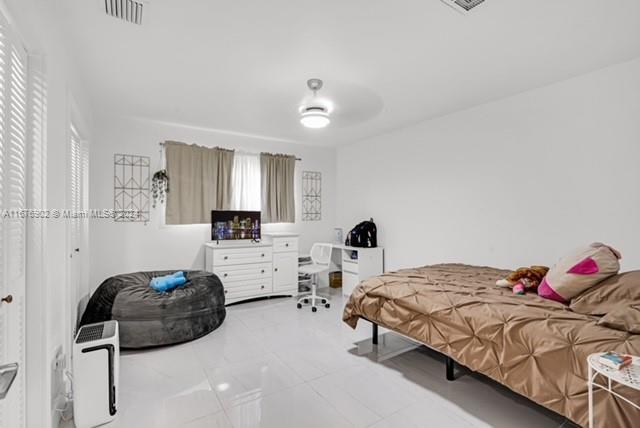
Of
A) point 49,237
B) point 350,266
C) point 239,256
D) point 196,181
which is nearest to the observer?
point 49,237

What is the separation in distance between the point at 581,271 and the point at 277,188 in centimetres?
413

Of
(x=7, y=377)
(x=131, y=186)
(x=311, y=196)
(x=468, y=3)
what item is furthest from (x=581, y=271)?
(x=131, y=186)

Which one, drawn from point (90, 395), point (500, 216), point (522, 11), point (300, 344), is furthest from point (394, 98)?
point (90, 395)

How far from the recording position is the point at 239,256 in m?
4.50

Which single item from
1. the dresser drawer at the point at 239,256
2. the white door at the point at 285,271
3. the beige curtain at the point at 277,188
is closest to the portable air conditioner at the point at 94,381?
the dresser drawer at the point at 239,256

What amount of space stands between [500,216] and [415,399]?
230 centimetres

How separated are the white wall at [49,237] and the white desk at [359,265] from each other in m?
3.52

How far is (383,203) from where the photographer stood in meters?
5.09

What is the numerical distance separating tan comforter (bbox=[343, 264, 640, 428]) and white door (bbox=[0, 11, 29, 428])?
233 cm

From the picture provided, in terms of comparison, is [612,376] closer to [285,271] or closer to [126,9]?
[126,9]

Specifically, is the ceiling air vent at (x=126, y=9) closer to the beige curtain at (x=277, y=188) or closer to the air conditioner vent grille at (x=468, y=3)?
the air conditioner vent grille at (x=468, y=3)

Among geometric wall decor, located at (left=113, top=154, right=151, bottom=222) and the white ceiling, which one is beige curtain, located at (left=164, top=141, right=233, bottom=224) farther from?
the white ceiling

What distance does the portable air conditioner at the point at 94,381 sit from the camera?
1.95 meters

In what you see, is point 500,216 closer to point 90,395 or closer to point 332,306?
point 332,306
